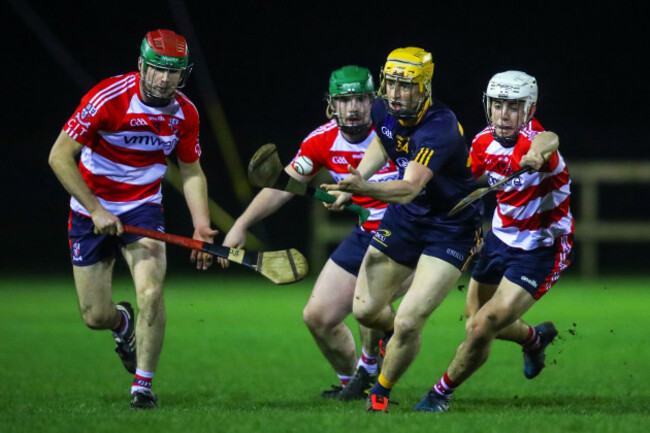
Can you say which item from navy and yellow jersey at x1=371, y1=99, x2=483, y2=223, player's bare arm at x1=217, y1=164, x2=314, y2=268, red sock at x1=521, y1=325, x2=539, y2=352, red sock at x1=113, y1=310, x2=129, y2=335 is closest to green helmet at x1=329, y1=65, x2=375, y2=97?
navy and yellow jersey at x1=371, y1=99, x2=483, y2=223

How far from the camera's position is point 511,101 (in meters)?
6.29

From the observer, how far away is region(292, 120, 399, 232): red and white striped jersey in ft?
23.2

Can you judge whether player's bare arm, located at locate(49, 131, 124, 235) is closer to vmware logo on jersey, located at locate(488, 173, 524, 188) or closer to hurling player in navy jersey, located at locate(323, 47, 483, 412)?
hurling player in navy jersey, located at locate(323, 47, 483, 412)

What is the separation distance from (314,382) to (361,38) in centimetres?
1164

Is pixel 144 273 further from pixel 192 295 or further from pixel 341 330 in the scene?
pixel 192 295

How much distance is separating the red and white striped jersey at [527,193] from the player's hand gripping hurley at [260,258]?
1.08 meters

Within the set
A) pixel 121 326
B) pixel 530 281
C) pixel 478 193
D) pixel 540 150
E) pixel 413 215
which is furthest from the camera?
pixel 121 326

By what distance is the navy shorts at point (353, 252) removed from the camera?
6934mm

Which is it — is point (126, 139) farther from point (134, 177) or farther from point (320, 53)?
point (320, 53)

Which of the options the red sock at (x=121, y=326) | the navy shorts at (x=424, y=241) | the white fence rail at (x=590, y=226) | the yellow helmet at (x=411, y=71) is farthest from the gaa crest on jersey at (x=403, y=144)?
the white fence rail at (x=590, y=226)

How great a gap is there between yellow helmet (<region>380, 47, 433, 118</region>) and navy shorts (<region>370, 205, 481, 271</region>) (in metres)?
0.57

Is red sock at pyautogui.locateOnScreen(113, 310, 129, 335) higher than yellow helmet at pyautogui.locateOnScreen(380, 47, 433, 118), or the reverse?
yellow helmet at pyautogui.locateOnScreen(380, 47, 433, 118)

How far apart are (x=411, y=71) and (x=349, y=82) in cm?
86

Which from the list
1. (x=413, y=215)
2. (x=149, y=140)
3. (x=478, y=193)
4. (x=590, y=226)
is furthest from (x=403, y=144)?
(x=590, y=226)
